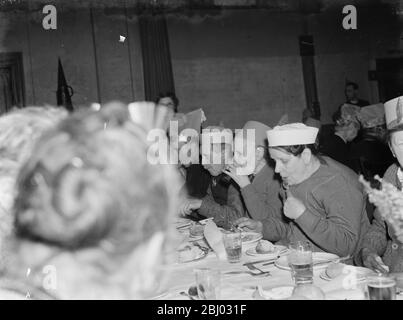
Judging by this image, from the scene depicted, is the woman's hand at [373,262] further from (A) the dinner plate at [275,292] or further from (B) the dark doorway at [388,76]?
(B) the dark doorway at [388,76]

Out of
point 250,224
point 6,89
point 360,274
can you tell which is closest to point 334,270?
point 360,274

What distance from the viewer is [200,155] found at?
3787mm

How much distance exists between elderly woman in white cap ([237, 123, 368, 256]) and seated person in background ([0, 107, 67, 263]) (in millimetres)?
1265

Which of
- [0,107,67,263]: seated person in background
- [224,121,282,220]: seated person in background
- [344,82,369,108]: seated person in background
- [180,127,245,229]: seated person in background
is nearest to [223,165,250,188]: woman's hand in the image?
[224,121,282,220]: seated person in background

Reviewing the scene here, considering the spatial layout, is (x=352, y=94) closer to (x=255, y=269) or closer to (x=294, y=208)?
(x=294, y=208)

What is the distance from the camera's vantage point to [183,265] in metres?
1.92

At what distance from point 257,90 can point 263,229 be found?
4334 mm

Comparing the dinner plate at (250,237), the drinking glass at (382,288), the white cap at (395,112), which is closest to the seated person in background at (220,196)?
the dinner plate at (250,237)

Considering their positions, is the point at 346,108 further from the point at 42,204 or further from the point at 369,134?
the point at 42,204

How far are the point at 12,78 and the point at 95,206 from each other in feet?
17.7

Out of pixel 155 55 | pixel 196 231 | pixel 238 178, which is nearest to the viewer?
pixel 196 231

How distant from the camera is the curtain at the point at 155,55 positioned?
19.9 ft
